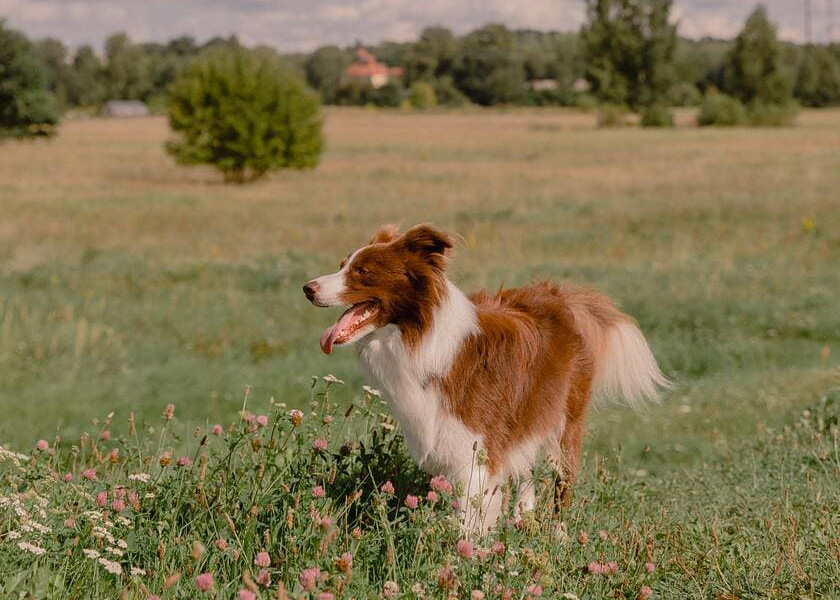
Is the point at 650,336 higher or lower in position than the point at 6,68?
lower

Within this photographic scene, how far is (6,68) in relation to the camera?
57.0 meters

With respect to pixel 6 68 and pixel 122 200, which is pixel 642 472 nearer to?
pixel 122 200

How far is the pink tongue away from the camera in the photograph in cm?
423

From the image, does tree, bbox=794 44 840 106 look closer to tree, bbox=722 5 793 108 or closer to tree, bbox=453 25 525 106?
tree, bbox=722 5 793 108

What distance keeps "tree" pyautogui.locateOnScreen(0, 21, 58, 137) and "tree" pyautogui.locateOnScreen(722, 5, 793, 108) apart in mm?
56836

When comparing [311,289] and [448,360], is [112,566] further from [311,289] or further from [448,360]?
Answer: [448,360]

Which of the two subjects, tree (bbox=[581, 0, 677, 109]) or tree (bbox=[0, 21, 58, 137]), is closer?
tree (bbox=[0, 21, 58, 137])

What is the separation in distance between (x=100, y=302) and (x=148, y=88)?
123 m

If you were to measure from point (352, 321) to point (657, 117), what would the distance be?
77876mm

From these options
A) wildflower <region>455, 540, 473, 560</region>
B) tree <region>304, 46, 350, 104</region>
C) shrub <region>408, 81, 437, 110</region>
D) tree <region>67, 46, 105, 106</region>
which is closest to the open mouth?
wildflower <region>455, 540, 473, 560</region>

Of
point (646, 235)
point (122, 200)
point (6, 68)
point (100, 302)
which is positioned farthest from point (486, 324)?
point (6, 68)

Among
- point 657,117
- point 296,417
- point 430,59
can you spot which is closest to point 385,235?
point 296,417

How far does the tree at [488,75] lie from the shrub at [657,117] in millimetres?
46532

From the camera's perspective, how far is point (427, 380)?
449 centimetres
